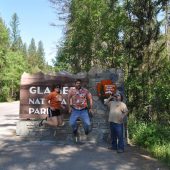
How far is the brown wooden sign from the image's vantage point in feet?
53.2

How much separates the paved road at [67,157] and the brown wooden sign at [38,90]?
73.4 inches

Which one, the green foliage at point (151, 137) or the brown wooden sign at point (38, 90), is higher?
the brown wooden sign at point (38, 90)

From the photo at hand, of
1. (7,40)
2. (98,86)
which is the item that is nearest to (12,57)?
(7,40)

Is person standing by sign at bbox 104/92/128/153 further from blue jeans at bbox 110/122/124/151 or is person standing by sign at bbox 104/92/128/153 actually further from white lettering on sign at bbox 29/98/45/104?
white lettering on sign at bbox 29/98/45/104

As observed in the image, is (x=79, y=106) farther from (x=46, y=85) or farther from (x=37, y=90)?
(x=37, y=90)

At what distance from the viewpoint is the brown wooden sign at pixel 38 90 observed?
638 inches

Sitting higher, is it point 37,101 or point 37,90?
point 37,90

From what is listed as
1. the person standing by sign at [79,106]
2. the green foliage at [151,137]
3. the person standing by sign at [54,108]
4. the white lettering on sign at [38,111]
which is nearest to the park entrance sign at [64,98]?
the white lettering on sign at [38,111]

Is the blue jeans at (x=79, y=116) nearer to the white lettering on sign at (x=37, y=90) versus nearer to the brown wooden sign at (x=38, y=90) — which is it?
the brown wooden sign at (x=38, y=90)

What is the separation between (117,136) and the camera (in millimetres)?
13711

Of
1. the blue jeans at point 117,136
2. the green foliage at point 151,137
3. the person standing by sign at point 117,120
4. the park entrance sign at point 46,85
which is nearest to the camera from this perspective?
the blue jeans at point 117,136

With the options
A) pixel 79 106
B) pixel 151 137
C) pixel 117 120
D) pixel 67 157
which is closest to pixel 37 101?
pixel 79 106

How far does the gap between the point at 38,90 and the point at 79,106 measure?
2429mm

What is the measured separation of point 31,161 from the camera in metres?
11.4
